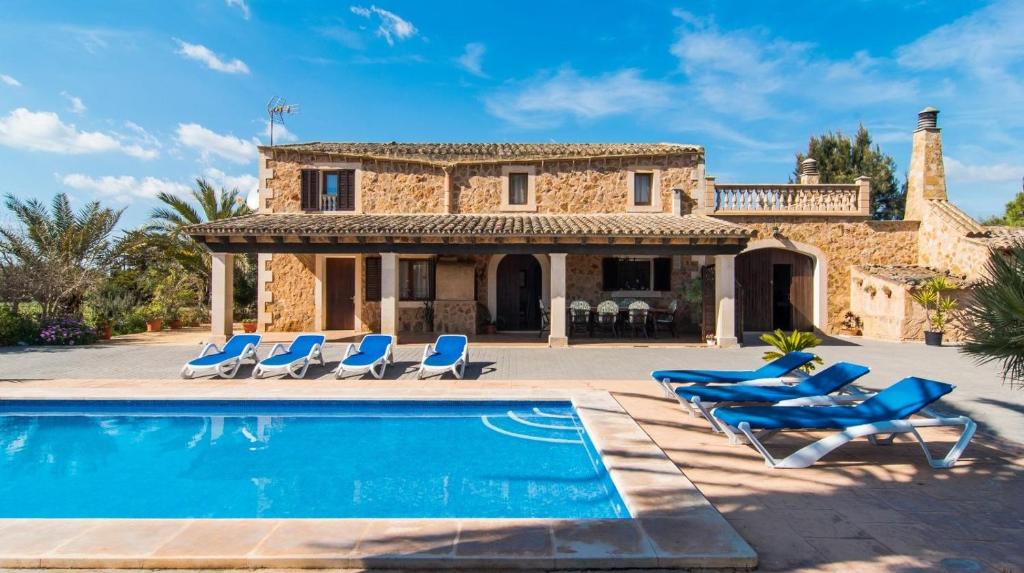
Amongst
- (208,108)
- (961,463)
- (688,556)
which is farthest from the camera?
(208,108)

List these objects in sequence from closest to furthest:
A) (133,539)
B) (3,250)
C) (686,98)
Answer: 1. (133,539)
2. (3,250)
3. (686,98)

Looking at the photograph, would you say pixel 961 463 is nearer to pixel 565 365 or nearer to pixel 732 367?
pixel 732 367

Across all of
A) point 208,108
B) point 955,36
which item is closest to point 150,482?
point 208,108

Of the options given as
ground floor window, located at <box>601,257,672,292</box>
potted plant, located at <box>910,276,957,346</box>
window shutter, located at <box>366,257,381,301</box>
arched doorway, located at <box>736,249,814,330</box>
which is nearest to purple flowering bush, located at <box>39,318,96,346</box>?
window shutter, located at <box>366,257,381,301</box>

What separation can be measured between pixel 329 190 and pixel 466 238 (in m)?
6.19

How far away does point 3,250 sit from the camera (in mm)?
14250

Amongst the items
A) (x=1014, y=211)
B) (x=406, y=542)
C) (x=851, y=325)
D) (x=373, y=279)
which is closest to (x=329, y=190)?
(x=373, y=279)

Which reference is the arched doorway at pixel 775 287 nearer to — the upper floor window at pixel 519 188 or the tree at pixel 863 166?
the upper floor window at pixel 519 188

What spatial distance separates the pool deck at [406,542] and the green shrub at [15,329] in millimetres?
13316

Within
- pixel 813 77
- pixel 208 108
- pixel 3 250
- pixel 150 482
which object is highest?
pixel 813 77

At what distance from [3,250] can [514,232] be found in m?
13.7

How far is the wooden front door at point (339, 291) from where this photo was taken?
53.8 ft

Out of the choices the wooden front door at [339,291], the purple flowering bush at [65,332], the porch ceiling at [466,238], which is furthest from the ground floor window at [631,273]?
the purple flowering bush at [65,332]

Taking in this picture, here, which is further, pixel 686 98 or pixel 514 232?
pixel 686 98
